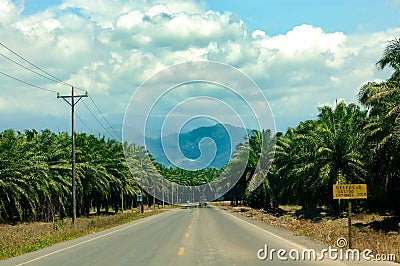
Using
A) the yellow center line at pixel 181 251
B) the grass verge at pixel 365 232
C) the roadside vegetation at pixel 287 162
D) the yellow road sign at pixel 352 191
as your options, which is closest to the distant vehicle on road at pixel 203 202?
the roadside vegetation at pixel 287 162

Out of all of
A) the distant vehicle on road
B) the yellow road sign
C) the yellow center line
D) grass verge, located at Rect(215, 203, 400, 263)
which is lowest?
the distant vehicle on road

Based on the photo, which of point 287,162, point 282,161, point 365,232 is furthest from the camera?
point 282,161

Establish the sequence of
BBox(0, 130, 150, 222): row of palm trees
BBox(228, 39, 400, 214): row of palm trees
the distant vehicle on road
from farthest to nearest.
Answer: the distant vehicle on road → BBox(0, 130, 150, 222): row of palm trees → BBox(228, 39, 400, 214): row of palm trees

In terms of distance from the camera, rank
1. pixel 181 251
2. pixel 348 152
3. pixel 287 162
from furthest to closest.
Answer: pixel 287 162, pixel 348 152, pixel 181 251

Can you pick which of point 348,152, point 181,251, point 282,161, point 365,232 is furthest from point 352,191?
point 282,161

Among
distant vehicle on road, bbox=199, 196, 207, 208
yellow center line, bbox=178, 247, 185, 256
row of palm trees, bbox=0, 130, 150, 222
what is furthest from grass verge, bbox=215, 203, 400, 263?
distant vehicle on road, bbox=199, 196, 207, 208

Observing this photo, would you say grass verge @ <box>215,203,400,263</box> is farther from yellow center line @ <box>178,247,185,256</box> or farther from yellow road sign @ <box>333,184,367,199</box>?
yellow center line @ <box>178,247,185,256</box>

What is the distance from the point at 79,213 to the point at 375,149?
155 feet

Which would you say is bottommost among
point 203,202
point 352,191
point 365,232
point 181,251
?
point 203,202

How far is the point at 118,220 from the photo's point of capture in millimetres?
48031

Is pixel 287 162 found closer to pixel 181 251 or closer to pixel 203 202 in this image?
pixel 181 251

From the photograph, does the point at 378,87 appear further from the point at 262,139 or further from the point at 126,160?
the point at 126,160

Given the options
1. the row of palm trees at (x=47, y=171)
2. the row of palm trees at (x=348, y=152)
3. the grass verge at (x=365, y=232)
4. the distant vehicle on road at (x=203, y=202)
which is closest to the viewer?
the grass verge at (x=365, y=232)

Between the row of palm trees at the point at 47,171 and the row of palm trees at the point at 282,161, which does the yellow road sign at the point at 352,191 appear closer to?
the row of palm trees at the point at 282,161
